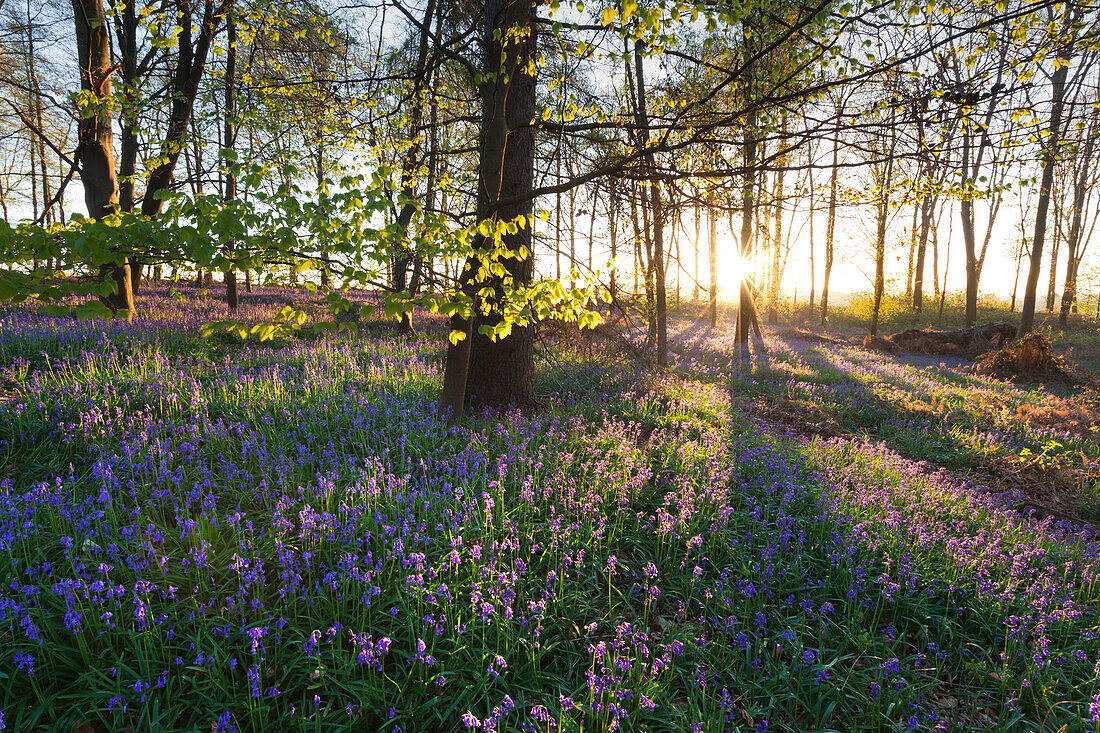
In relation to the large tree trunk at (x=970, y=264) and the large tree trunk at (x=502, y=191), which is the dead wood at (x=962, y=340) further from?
the large tree trunk at (x=502, y=191)

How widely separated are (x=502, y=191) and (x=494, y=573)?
467 cm

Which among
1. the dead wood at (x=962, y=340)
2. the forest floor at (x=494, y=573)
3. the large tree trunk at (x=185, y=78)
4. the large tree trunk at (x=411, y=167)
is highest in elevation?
the large tree trunk at (x=185, y=78)

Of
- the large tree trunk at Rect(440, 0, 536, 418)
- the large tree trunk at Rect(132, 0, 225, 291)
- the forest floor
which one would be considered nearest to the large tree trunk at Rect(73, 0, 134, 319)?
the large tree trunk at Rect(132, 0, 225, 291)

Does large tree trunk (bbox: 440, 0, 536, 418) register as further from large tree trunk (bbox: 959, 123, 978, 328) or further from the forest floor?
large tree trunk (bbox: 959, 123, 978, 328)

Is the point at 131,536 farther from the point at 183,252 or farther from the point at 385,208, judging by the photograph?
the point at 385,208

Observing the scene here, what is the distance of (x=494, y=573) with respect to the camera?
2992 millimetres

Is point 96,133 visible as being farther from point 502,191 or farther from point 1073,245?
point 1073,245

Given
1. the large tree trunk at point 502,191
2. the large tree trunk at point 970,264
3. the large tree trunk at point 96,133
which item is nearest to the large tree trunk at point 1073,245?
the large tree trunk at point 970,264

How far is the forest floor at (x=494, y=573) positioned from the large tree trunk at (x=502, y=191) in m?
0.49

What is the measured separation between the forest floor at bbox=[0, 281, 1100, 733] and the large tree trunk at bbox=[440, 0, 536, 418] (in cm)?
49

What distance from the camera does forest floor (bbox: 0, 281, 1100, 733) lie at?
7.75 feet

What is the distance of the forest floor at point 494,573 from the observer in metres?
2.36

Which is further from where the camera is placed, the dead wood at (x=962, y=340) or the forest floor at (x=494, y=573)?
the dead wood at (x=962, y=340)

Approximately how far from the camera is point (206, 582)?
9.40 feet
